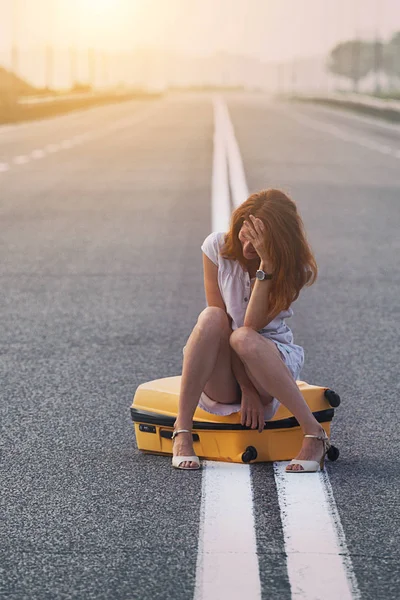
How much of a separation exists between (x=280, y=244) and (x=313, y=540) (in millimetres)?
1301

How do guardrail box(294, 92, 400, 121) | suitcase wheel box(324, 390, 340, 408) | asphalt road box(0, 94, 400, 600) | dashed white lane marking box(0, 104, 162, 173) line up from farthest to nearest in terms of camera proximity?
guardrail box(294, 92, 400, 121) → dashed white lane marking box(0, 104, 162, 173) → suitcase wheel box(324, 390, 340, 408) → asphalt road box(0, 94, 400, 600)

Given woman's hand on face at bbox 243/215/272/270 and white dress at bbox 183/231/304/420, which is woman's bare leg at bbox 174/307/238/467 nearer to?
white dress at bbox 183/231/304/420

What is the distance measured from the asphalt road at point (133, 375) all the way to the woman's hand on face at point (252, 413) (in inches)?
6.2

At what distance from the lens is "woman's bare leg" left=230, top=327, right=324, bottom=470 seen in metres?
4.76

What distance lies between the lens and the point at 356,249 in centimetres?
1199

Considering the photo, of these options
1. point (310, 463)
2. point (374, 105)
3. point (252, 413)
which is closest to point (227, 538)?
point (310, 463)

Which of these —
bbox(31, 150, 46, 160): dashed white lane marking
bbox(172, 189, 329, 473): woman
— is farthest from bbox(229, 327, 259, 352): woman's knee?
bbox(31, 150, 46, 160): dashed white lane marking

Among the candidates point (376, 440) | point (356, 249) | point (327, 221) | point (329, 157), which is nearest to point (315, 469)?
point (376, 440)

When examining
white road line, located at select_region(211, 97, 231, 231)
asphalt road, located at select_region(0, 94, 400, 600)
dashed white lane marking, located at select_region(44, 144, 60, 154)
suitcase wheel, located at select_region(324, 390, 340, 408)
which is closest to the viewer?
asphalt road, located at select_region(0, 94, 400, 600)

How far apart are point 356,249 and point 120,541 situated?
27.6ft

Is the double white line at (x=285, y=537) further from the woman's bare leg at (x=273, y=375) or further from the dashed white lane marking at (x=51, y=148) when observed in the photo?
the dashed white lane marking at (x=51, y=148)

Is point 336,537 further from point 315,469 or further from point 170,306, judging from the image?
point 170,306

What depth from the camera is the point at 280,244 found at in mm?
4738

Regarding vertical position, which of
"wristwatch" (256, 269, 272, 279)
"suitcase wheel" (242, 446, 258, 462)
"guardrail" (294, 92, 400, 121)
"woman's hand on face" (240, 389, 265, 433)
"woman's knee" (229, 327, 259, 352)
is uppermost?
"guardrail" (294, 92, 400, 121)
